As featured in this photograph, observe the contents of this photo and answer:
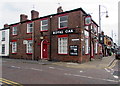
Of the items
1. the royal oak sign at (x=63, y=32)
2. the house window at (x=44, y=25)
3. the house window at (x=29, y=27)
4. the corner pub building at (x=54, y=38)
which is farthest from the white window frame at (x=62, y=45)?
the house window at (x=29, y=27)

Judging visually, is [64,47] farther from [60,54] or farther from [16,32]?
[16,32]

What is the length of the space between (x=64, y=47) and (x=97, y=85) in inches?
371

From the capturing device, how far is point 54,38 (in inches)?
603

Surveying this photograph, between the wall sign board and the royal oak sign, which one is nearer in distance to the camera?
the wall sign board

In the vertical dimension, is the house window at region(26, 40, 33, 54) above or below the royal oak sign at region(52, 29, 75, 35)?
below

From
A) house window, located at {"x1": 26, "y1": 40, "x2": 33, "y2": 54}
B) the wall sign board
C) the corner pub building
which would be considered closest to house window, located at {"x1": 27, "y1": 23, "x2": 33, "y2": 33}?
the corner pub building

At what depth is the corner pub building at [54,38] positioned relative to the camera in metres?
13.6

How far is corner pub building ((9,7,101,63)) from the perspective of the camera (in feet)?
44.5

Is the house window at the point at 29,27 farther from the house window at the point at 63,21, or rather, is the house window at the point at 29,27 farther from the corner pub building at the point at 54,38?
the house window at the point at 63,21

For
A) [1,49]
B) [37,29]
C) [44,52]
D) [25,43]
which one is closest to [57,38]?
[44,52]

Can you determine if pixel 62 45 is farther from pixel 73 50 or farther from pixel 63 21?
pixel 63 21

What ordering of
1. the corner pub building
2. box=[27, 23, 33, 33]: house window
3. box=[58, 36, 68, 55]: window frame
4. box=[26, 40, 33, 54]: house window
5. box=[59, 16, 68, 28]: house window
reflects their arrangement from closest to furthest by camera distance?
1. the corner pub building
2. box=[58, 36, 68, 55]: window frame
3. box=[59, 16, 68, 28]: house window
4. box=[26, 40, 33, 54]: house window
5. box=[27, 23, 33, 33]: house window

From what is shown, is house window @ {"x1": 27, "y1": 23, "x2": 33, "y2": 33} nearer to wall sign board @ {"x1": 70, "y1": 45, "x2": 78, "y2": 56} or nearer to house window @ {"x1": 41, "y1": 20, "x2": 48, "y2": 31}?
house window @ {"x1": 41, "y1": 20, "x2": 48, "y2": 31}

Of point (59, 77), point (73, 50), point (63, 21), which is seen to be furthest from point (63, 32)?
point (59, 77)
